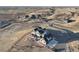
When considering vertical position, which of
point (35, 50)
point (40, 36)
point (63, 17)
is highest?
point (63, 17)

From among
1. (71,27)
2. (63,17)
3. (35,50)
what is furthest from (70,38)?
(35,50)
